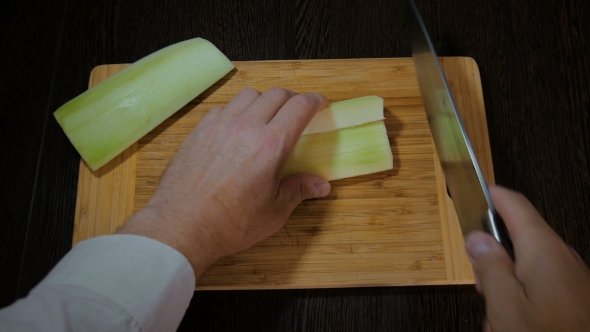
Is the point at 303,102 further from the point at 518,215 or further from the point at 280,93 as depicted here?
the point at 518,215

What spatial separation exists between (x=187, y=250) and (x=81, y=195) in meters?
0.54

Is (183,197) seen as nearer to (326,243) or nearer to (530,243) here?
(326,243)

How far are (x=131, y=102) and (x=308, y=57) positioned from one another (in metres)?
0.60

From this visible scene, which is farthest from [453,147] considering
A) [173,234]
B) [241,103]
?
[173,234]

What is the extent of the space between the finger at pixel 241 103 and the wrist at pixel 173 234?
329 mm

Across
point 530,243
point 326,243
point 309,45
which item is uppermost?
point 309,45

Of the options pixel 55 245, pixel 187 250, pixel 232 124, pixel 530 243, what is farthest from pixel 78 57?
pixel 530 243

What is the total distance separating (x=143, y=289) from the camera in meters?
0.78

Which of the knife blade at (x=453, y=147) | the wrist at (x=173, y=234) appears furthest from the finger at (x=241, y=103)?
the knife blade at (x=453, y=147)

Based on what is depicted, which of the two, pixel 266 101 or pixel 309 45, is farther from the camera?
pixel 309 45

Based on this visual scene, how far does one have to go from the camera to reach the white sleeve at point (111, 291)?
0.69 m

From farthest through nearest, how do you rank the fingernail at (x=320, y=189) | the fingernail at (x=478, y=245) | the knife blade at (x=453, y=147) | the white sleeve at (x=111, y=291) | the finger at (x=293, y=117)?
the fingernail at (x=320, y=189), the finger at (x=293, y=117), the knife blade at (x=453, y=147), the fingernail at (x=478, y=245), the white sleeve at (x=111, y=291)

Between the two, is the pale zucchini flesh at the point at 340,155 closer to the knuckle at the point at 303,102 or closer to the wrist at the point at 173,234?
the knuckle at the point at 303,102

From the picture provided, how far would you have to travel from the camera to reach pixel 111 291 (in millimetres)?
746
